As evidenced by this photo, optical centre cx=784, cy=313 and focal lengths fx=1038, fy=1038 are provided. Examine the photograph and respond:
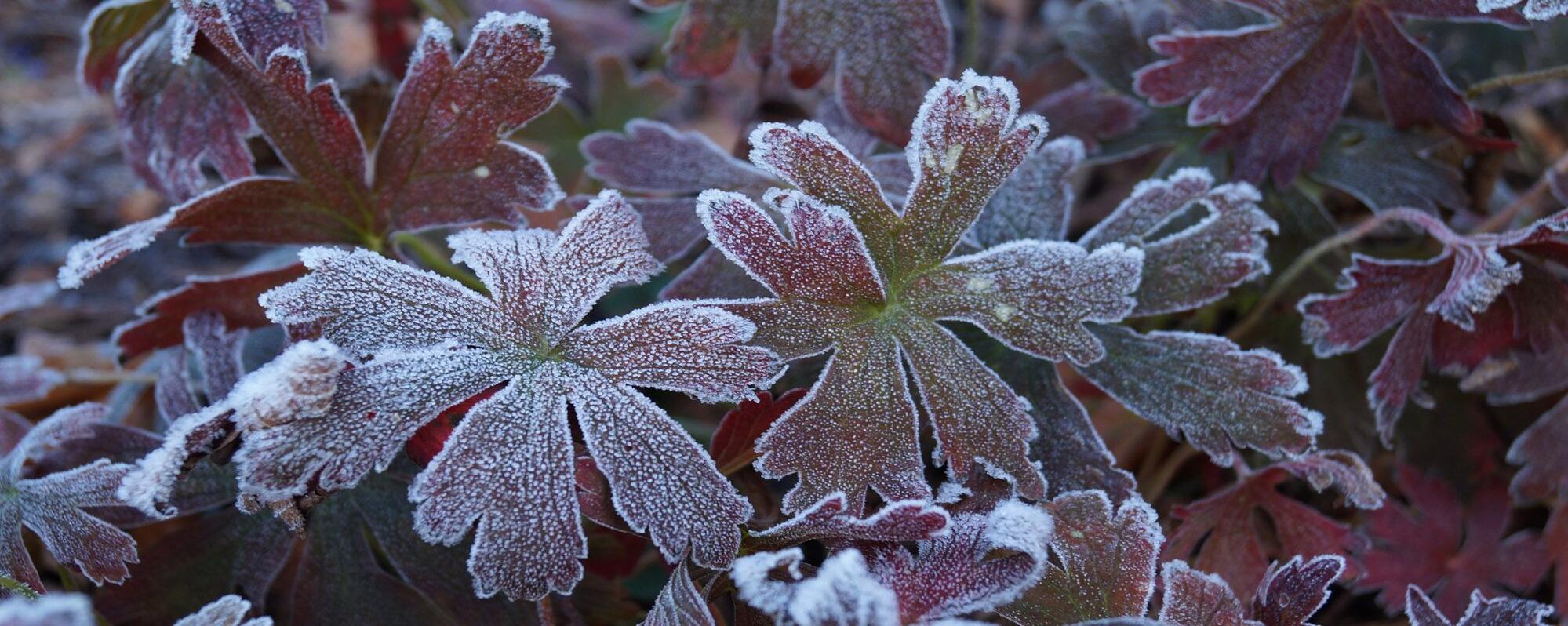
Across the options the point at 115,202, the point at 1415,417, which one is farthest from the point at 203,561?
the point at 1415,417

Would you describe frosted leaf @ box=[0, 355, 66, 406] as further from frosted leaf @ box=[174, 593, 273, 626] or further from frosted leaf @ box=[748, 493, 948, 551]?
frosted leaf @ box=[748, 493, 948, 551]

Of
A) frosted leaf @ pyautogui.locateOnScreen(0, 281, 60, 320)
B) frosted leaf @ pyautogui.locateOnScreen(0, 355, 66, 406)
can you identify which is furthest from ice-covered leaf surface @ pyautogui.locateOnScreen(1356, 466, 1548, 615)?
frosted leaf @ pyautogui.locateOnScreen(0, 281, 60, 320)

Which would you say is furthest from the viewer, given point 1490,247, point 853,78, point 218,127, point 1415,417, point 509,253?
point 1415,417

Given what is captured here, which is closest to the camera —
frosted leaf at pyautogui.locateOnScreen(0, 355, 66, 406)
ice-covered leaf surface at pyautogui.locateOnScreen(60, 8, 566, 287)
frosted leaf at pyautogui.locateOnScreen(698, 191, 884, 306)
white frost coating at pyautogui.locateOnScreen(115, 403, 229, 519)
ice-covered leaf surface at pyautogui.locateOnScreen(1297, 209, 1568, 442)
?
white frost coating at pyautogui.locateOnScreen(115, 403, 229, 519)

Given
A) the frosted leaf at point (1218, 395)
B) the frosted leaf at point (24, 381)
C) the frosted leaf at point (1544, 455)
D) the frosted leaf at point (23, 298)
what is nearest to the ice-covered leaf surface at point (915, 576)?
the frosted leaf at point (1218, 395)

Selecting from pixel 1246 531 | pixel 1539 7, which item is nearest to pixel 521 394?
pixel 1246 531

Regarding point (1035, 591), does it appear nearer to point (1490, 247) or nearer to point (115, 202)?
point (1490, 247)
